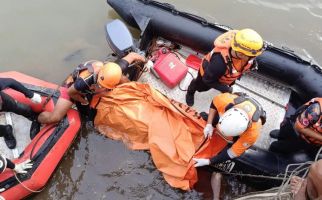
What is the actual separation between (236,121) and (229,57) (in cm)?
80

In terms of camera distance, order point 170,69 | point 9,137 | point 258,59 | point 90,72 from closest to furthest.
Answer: point 90,72
point 9,137
point 258,59
point 170,69

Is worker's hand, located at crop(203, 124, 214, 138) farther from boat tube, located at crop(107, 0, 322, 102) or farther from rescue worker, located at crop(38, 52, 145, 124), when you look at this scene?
boat tube, located at crop(107, 0, 322, 102)

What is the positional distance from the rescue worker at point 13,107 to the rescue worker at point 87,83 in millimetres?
164

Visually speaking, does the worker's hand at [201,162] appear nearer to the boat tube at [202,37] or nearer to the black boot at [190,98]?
the black boot at [190,98]

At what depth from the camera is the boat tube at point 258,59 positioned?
165 inches

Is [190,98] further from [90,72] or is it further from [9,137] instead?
[9,137]

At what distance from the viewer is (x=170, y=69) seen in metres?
4.77

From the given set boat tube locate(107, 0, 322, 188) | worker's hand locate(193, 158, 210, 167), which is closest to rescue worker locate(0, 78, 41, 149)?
boat tube locate(107, 0, 322, 188)

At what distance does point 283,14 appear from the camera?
625 cm

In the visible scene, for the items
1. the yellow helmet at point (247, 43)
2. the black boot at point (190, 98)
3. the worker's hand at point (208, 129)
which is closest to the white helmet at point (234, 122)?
the worker's hand at point (208, 129)

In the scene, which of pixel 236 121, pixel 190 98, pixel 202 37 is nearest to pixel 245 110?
pixel 236 121

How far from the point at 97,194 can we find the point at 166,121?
1.12m

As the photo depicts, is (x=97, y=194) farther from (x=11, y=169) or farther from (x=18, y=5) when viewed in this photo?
(x=18, y=5)

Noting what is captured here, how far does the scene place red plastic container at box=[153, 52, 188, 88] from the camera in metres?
4.75
